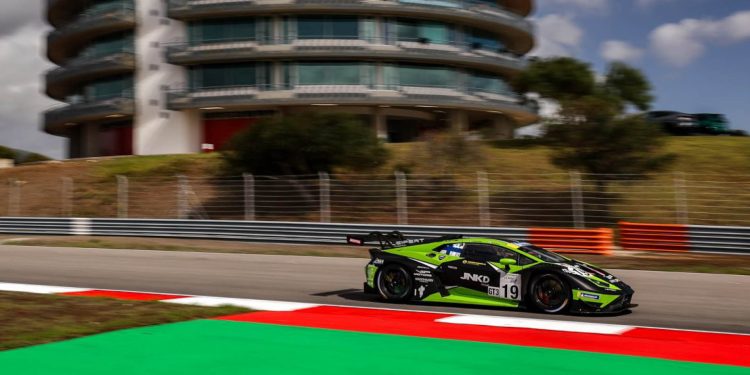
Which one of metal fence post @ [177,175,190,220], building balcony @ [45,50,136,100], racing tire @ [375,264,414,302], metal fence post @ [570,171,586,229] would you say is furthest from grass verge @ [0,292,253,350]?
building balcony @ [45,50,136,100]

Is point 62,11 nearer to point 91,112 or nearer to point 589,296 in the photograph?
point 91,112

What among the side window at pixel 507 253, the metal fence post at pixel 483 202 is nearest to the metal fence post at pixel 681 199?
the metal fence post at pixel 483 202

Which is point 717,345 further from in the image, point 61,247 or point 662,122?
point 662,122

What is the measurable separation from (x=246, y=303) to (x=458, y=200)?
50.4 ft

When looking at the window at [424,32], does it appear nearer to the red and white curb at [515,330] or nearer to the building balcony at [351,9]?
the building balcony at [351,9]

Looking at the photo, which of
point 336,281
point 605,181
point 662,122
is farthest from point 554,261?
point 662,122

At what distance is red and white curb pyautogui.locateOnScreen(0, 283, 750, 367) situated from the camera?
7.61m

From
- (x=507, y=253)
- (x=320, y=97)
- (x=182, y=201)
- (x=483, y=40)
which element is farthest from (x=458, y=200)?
(x=483, y=40)

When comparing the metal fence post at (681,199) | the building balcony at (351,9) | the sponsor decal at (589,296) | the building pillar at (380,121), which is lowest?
the sponsor decal at (589,296)

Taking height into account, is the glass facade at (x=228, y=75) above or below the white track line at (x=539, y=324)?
above

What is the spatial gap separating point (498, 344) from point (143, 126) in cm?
4497

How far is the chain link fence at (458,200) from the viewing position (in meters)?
23.5

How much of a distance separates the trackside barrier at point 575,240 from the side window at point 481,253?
11.2 meters

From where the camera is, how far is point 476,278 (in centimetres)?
1089
